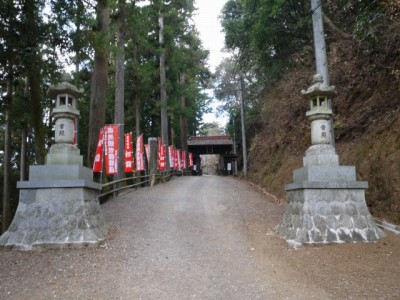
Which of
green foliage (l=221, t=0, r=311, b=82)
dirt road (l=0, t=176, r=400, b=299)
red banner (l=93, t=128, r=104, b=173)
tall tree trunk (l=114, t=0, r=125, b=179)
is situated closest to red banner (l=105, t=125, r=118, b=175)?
red banner (l=93, t=128, r=104, b=173)

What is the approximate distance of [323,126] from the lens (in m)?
6.93

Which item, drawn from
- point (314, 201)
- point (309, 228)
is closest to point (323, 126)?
point (314, 201)

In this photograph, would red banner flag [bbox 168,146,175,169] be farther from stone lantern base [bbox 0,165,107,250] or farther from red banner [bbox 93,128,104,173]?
stone lantern base [bbox 0,165,107,250]

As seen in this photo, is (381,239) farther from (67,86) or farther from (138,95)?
(138,95)

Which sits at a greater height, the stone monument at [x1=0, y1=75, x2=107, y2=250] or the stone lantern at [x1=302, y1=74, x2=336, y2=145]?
the stone lantern at [x1=302, y1=74, x2=336, y2=145]

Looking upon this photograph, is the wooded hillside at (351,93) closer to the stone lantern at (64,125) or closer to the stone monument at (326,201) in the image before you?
the stone monument at (326,201)

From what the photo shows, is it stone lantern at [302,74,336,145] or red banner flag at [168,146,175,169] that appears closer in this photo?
stone lantern at [302,74,336,145]

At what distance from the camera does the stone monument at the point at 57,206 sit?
19.4 feet

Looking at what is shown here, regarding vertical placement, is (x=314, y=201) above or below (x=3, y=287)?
above

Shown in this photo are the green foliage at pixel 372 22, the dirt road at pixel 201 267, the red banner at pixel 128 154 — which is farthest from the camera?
the red banner at pixel 128 154

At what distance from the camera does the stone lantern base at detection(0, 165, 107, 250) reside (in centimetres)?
591

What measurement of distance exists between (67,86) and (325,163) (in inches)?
198

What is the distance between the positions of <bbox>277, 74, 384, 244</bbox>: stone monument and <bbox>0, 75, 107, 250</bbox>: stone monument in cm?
362

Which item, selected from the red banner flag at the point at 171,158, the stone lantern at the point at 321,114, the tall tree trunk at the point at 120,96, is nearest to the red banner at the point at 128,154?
the tall tree trunk at the point at 120,96
